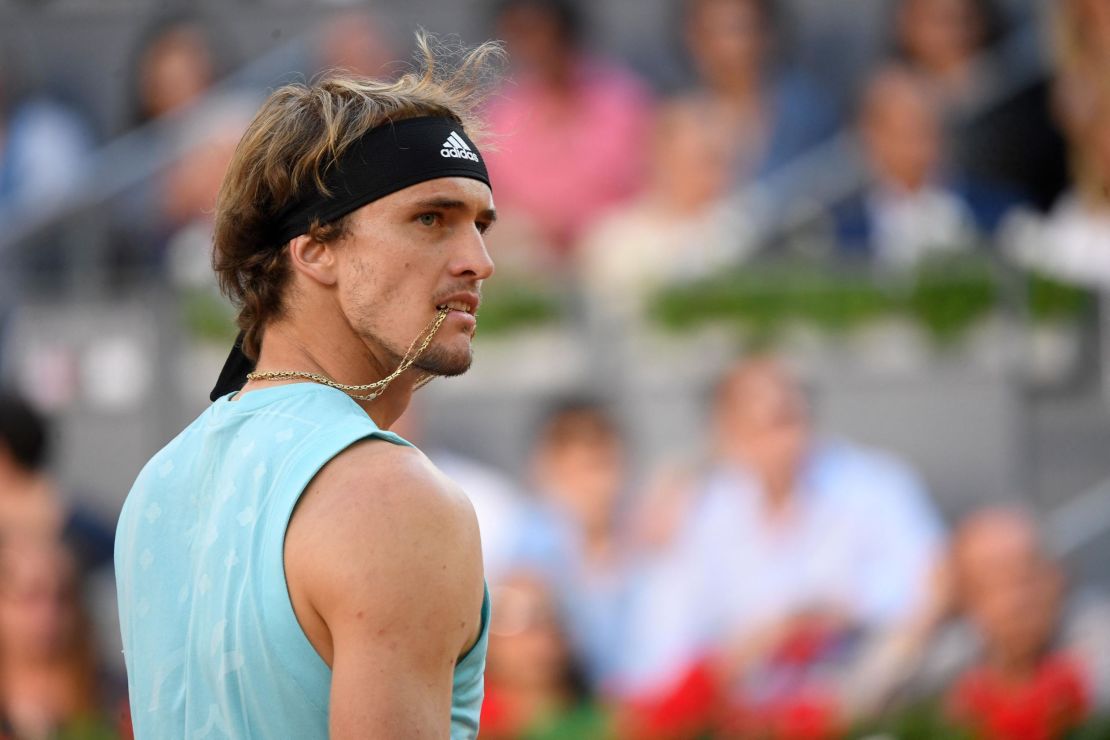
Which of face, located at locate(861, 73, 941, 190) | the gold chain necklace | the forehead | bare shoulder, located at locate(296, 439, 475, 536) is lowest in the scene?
face, located at locate(861, 73, 941, 190)

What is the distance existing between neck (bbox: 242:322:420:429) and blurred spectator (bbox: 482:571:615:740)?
4.78 metres

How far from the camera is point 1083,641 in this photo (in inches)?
272

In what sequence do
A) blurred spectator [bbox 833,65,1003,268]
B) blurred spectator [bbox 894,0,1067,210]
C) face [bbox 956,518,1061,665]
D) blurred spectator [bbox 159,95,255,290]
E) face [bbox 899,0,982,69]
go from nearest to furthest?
face [bbox 956,518,1061,665]
blurred spectator [bbox 833,65,1003,268]
blurred spectator [bbox 894,0,1067,210]
face [bbox 899,0,982,69]
blurred spectator [bbox 159,95,255,290]

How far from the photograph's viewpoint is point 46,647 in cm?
730

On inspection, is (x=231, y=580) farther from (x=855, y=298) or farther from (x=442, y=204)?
(x=855, y=298)

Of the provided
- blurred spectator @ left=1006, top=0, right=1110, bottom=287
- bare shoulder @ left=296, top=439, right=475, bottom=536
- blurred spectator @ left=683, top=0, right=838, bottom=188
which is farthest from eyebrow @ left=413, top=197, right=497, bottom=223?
blurred spectator @ left=683, top=0, right=838, bottom=188

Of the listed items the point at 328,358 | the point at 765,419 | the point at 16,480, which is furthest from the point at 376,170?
the point at 16,480

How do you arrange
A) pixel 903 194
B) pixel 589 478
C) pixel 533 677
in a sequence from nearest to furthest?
pixel 533 677 → pixel 589 478 → pixel 903 194

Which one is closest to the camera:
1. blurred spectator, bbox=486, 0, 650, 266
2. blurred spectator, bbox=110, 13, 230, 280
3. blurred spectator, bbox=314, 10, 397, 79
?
blurred spectator, bbox=486, 0, 650, 266

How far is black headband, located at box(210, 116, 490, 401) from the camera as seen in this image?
2.06m

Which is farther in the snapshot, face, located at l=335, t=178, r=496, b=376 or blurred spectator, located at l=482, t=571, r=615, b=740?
blurred spectator, located at l=482, t=571, r=615, b=740

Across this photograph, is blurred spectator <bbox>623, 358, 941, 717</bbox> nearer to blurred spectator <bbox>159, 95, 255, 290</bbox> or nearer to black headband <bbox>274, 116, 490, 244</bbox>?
blurred spectator <bbox>159, 95, 255, 290</bbox>

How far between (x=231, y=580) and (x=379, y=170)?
0.56 metres

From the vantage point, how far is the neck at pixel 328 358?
212 centimetres
